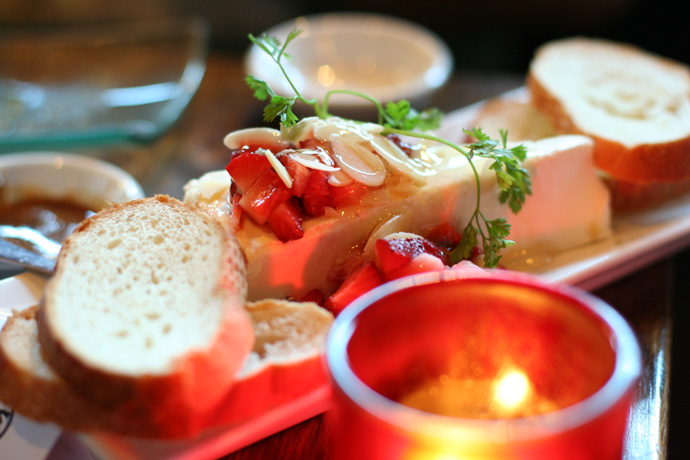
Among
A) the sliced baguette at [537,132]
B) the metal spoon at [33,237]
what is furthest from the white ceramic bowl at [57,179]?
the sliced baguette at [537,132]

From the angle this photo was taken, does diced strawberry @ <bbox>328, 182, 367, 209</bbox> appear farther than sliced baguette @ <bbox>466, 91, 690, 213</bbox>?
No

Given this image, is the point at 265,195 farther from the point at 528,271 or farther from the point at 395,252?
the point at 528,271

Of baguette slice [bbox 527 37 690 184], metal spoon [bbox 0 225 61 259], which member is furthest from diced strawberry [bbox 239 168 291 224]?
baguette slice [bbox 527 37 690 184]

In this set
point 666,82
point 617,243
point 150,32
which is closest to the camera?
point 617,243

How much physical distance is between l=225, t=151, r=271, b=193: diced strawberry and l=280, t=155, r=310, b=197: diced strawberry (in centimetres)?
4

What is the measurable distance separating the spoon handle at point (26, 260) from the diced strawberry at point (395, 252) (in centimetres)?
82

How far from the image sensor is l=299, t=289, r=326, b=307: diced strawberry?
152cm

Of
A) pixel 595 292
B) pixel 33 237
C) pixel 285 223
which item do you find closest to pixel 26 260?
pixel 33 237

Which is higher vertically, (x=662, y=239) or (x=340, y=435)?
(x=340, y=435)

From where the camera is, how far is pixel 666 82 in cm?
250

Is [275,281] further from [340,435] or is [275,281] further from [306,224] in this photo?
[340,435]

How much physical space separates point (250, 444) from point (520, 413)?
0.58 metres

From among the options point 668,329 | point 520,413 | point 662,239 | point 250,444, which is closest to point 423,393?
point 520,413

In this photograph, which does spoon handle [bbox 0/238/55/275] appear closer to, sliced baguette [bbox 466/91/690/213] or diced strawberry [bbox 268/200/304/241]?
diced strawberry [bbox 268/200/304/241]
